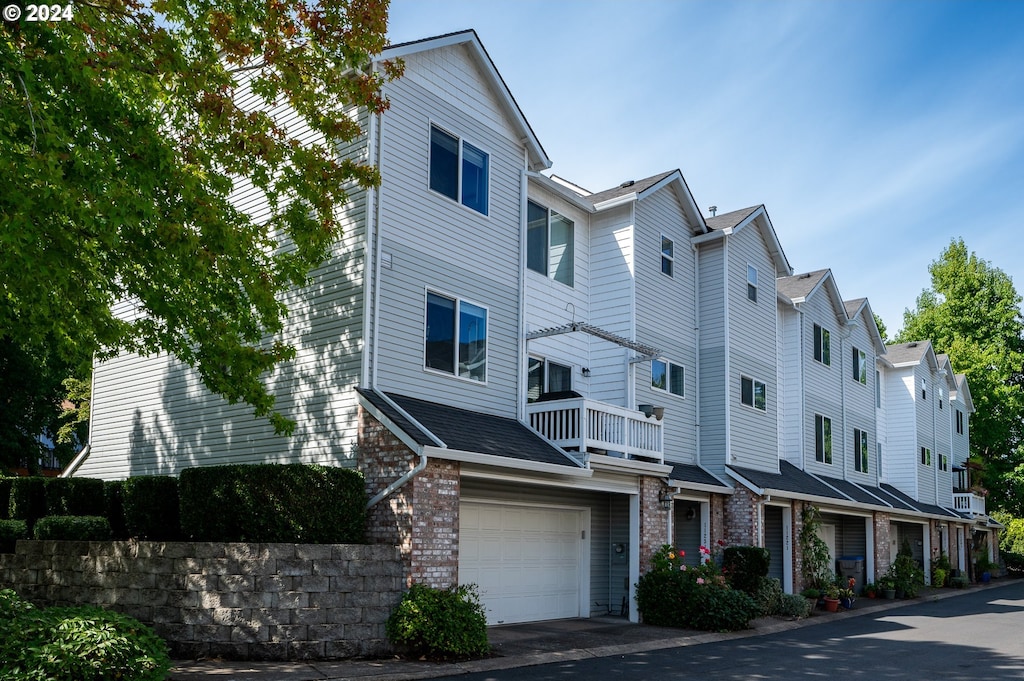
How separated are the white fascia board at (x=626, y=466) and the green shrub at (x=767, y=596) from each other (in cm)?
407

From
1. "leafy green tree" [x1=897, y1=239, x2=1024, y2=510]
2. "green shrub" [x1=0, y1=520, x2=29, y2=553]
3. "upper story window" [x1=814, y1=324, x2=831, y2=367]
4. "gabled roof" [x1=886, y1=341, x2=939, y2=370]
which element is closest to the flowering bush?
"green shrub" [x1=0, y1=520, x2=29, y2=553]

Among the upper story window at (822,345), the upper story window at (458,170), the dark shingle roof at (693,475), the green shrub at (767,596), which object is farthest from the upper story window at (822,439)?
the upper story window at (458,170)

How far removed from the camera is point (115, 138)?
11211mm

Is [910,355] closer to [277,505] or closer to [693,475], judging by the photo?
[693,475]

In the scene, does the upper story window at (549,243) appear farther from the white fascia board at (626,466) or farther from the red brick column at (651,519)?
the red brick column at (651,519)

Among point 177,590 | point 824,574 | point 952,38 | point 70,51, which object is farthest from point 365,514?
point 824,574

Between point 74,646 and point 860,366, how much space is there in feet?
103

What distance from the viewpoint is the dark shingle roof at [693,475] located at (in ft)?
71.6

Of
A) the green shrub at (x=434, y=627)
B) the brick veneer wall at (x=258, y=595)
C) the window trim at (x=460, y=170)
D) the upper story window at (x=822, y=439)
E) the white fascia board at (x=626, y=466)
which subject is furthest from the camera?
the upper story window at (x=822, y=439)

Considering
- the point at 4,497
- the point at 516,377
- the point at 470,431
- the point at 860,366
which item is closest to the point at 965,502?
the point at 860,366

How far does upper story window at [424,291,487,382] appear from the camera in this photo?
16.7 m

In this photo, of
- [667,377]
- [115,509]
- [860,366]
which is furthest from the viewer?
[860,366]

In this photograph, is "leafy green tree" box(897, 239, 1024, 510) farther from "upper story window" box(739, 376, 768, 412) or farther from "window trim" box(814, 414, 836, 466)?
"upper story window" box(739, 376, 768, 412)

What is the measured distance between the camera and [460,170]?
17.8m
